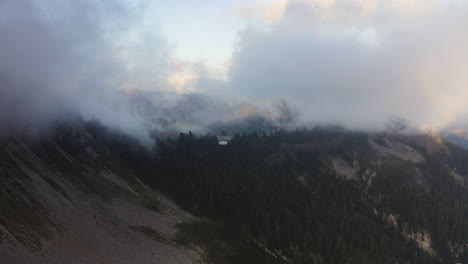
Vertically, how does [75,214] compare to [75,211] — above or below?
below

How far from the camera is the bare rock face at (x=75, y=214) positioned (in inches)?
3659

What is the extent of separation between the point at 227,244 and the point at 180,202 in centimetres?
4542

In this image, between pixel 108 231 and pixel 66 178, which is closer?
pixel 108 231

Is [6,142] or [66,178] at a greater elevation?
[6,142]

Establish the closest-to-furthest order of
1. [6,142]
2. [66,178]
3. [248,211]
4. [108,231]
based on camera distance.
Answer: [108,231], [6,142], [66,178], [248,211]

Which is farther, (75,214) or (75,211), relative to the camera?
(75,211)

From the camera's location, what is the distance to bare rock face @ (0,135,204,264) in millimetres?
92938

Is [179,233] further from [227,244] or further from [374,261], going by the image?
[374,261]

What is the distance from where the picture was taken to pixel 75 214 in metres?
115

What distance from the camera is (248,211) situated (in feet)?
629

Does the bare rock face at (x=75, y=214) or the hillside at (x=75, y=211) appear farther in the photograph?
the hillside at (x=75, y=211)

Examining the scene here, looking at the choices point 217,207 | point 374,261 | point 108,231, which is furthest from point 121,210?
point 374,261

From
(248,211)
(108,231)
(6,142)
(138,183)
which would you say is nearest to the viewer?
(108,231)

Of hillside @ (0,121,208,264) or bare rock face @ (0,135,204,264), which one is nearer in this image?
bare rock face @ (0,135,204,264)
